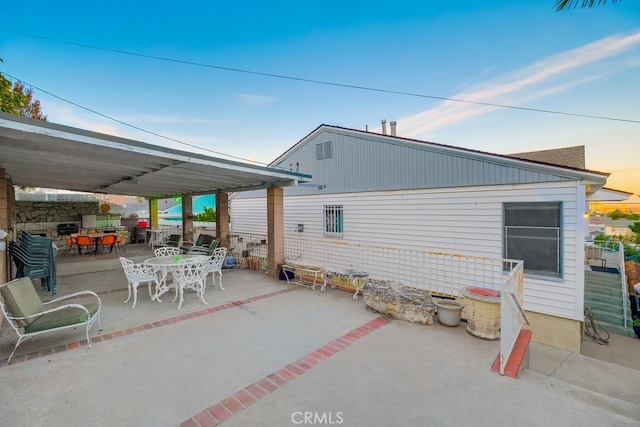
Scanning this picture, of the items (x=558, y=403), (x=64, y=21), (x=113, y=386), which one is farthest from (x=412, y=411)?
(x=64, y=21)

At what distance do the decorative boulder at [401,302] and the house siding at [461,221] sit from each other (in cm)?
338

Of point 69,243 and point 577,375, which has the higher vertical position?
point 69,243

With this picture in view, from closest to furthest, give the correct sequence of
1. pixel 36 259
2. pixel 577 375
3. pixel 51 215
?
pixel 577 375 < pixel 36 259 < pixel 51 215

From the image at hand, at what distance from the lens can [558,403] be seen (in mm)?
2398

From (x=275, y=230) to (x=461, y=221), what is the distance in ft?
16.5

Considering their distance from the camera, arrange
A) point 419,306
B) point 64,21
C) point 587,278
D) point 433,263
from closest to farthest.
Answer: point 419,306 < point 433,263 < point 64,21 < point 587,278

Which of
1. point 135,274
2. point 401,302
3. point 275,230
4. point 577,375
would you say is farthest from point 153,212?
point 577,375

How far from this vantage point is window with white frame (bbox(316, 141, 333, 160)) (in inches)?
410

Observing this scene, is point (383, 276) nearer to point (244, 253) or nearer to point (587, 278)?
point (244, 253)

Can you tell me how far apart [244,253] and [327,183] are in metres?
4.03

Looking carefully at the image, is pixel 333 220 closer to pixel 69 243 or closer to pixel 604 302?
pixel 604 302

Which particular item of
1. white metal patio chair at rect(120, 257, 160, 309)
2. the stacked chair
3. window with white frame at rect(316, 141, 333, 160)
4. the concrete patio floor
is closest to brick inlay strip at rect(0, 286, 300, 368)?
the concrete patio floor

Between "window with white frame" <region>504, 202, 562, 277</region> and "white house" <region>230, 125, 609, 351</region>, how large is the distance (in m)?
0.02

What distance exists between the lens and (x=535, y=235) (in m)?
6.18
